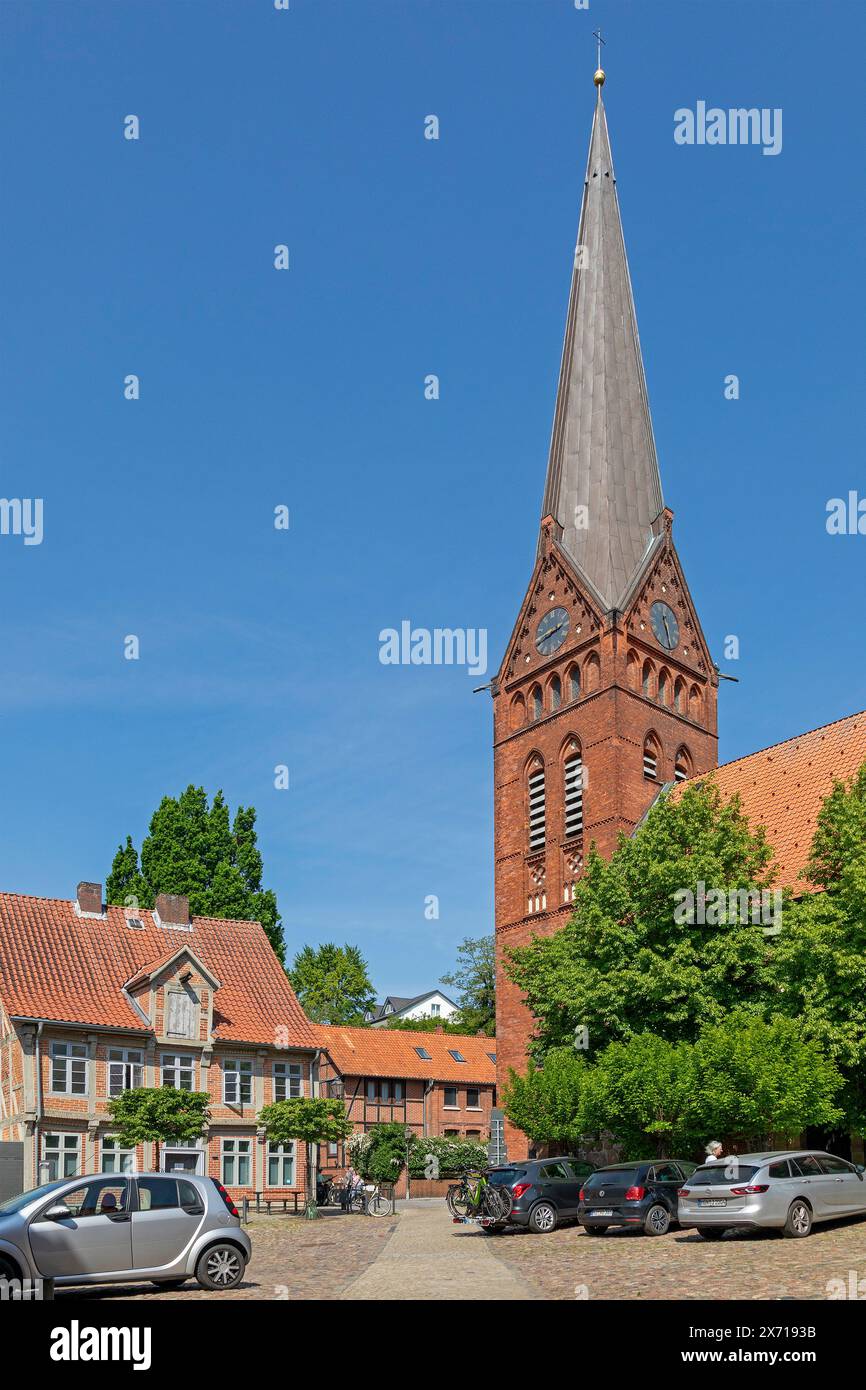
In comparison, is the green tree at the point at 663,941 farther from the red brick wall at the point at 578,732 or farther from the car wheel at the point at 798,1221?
the red brick wall at the point at 578,732

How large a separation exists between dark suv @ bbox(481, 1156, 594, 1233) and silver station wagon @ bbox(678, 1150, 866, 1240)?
15.0 feet

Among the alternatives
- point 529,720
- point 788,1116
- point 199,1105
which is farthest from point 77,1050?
point 788,1116

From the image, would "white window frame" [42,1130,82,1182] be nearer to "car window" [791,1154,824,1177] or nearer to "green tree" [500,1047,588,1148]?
"green tree" [500,1047,588,1148]

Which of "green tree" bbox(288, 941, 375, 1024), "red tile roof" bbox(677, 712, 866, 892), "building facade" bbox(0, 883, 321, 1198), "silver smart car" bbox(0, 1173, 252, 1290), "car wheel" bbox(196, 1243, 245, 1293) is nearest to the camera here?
"silver smart car" bbox(0, 1173, 252, 1290)

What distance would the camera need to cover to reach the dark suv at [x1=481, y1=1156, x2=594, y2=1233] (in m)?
25.8

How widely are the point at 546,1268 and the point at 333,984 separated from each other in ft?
215

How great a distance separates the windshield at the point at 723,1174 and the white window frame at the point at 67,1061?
23.5 meters

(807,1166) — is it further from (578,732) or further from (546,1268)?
(578,732)

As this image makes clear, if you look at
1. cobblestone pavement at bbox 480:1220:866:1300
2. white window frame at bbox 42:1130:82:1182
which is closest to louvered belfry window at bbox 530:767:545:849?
white window frame at bbox 42:1130:82:1182

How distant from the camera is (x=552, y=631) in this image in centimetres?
→ 4897

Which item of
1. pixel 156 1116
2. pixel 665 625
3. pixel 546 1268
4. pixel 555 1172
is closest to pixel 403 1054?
pixel 665 625

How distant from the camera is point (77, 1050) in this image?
4047 centimetres
